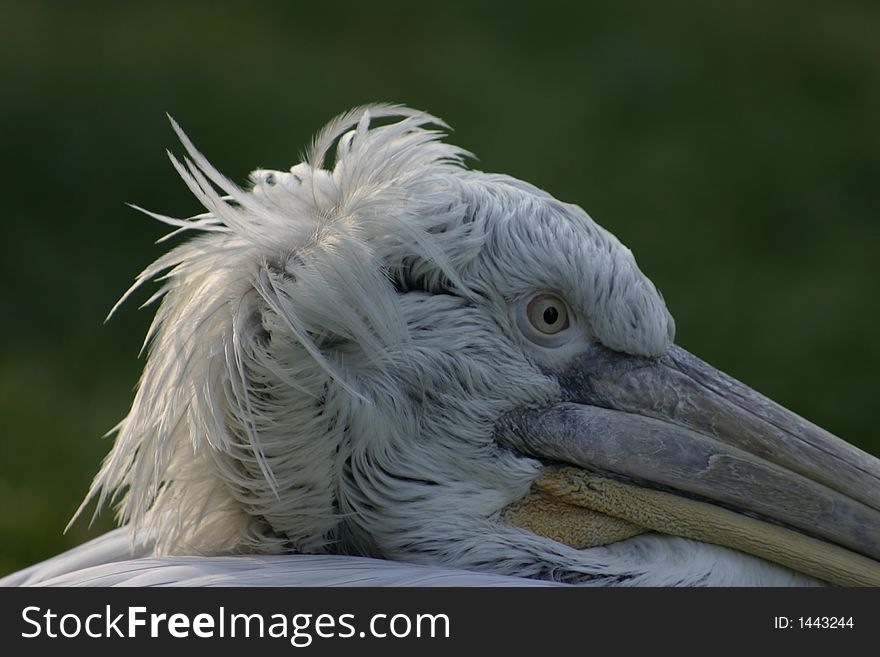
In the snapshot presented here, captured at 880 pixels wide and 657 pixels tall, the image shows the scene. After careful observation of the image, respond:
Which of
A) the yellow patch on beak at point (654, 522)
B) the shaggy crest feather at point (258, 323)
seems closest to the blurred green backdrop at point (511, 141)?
the shaggy crest feather at point (258, 323)

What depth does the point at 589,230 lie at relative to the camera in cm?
259

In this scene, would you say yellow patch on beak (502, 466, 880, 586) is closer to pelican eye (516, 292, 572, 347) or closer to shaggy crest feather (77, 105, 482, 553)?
pelican eye (516, 292, 572, 347)

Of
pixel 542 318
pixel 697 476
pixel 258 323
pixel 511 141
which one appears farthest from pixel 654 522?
pixel 511 141

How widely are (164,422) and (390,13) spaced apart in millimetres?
5790

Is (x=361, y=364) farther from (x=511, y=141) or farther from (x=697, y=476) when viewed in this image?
(x=511, y=141)

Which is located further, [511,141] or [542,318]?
[511,141]

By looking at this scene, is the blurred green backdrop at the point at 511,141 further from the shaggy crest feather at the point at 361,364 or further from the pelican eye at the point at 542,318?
the pelican eye at the point at 542,318

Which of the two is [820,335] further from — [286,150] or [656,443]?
[656,443]

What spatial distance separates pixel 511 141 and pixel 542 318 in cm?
440

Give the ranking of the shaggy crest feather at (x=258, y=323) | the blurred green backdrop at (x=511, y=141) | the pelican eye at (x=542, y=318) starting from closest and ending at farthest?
1. the shaggy crest feather at (x=258, y=323)
2. the pelican eye at (x=542, y=318)
3. the blurred green backdrop at (x=511, y=141)

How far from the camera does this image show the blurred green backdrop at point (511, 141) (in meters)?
5.70

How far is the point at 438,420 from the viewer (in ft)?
8.08

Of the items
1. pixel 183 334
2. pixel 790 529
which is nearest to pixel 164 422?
pixel 183 334

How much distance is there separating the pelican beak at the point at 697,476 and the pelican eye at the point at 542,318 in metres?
0.09
